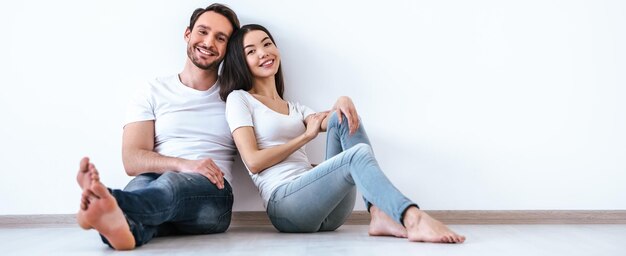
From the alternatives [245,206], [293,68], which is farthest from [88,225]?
[293,68]

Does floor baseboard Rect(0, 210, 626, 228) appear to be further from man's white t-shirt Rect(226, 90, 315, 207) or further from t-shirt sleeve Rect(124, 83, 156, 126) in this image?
t-shirt sleeve Rect(124, 83, 156, 126)

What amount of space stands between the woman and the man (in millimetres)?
94

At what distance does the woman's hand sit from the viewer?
263cm

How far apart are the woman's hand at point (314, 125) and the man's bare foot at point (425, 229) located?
62 centimetres

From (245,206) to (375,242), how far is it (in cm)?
89

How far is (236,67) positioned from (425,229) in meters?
1.14

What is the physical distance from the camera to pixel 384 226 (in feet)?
7.83

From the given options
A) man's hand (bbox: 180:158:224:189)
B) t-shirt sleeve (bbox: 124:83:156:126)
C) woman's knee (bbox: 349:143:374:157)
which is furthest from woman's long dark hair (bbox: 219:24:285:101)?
woman's knee (bbox: 349:143:374:157)

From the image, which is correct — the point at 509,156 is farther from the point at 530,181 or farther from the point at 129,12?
the point at 129,12

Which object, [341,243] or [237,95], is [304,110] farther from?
[341,243]

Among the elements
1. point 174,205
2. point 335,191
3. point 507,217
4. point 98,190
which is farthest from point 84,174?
point 507,217

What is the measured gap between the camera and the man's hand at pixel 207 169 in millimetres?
2477

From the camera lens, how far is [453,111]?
118 inches

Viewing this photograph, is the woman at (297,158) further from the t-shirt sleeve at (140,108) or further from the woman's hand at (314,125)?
the t-shirt sleeve at (140,108)
